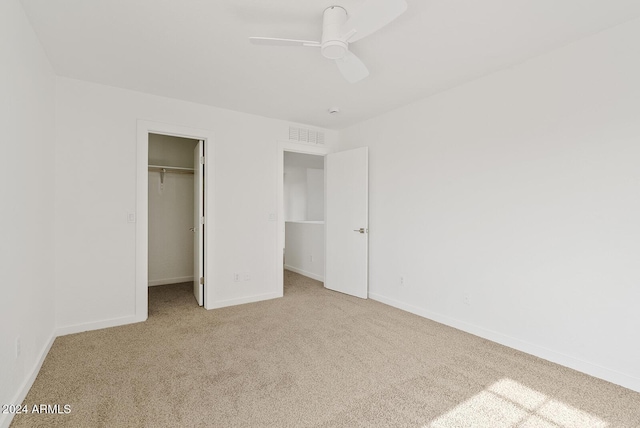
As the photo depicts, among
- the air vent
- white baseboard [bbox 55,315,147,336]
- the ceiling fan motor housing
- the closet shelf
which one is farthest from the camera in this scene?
the closet shelf

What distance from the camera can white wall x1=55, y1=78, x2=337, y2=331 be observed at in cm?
291

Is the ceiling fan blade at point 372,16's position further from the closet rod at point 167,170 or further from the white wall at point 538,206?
the closet rod at point 167,170

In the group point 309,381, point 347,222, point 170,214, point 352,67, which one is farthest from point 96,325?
point 352,67

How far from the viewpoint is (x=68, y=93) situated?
2.92 metres

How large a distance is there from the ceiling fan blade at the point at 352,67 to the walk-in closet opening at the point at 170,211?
3.36 metres

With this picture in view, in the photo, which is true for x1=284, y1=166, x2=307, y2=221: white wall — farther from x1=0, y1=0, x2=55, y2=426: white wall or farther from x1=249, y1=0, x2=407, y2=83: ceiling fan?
x1=249, y1=0, x2=407, y2=83: ceiling fan

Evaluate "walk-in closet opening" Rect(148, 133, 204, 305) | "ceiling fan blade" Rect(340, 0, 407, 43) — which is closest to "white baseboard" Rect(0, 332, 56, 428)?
"walk-in closet opening" Rect(148, 133, 204, 305)

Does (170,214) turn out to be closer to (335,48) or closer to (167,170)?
(167,170)

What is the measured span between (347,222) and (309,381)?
256 centimetres

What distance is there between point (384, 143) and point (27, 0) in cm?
342

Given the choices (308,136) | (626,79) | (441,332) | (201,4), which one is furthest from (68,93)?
(626,79)

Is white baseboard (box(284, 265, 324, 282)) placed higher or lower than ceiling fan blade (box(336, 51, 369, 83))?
lower

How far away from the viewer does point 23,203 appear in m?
1.95

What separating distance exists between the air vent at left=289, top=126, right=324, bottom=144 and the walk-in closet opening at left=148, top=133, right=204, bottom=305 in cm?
172
